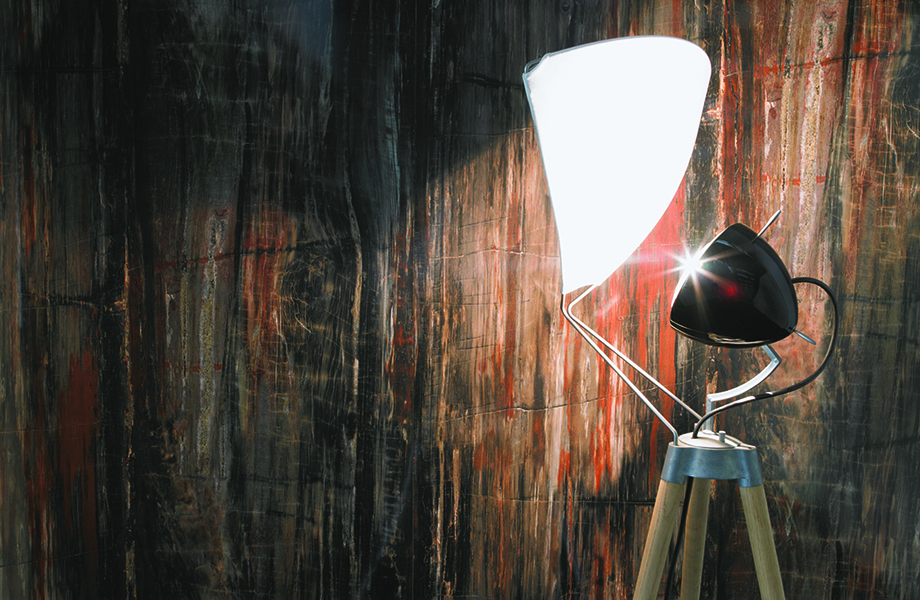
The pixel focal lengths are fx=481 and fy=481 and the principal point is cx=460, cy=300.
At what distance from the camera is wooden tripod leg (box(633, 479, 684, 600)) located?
741 mm

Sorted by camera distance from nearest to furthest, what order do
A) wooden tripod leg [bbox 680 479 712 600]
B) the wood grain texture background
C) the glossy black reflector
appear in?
the glossy black reflector
wooden tripod leg [bbox 680 479 712 600]
the wood grain texture background

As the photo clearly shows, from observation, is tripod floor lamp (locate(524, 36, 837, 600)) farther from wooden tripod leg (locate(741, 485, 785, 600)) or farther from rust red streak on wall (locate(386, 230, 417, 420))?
rust red streak on wall (locate(386, 230, 417, 420))

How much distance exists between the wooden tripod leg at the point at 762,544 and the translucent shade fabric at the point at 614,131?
0.42m

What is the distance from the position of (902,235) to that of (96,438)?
181 cm

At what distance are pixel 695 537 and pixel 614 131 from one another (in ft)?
2.26

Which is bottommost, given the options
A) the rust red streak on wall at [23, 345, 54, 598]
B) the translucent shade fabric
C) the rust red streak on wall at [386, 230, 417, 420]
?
the rust red streak on wall at [23, 345, 54, 598]

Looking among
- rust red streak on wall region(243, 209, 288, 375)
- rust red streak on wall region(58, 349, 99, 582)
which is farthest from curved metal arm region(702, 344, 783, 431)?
rust red streak on wall region(58, 349, 99, 582)

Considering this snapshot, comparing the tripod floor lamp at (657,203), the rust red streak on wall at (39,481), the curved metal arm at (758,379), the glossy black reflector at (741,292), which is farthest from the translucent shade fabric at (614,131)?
the rust red streak on wall at (39,481)

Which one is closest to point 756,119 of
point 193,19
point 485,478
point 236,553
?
point 485,478

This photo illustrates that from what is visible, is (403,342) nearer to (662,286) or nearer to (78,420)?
(662,286)

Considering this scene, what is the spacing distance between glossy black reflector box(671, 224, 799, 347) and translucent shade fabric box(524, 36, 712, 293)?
0.12m

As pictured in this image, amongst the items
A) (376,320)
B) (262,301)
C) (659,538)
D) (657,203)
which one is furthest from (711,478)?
(262,301)

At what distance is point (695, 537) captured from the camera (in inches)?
32.1

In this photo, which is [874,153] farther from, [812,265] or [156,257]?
[156,257]
